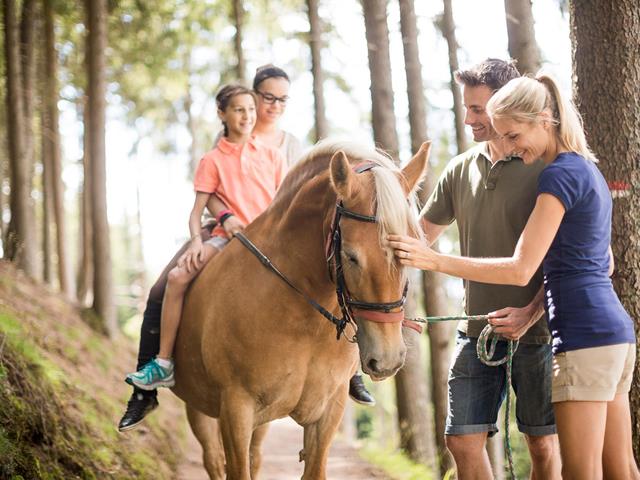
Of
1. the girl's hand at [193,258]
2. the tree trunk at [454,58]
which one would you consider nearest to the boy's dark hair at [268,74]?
the girl's hand at [193,258]

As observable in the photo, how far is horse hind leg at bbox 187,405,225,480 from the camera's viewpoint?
5.94 m

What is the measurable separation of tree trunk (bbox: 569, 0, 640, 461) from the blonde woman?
1118 millimetres

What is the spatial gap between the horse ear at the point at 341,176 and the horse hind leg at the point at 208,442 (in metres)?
3.20

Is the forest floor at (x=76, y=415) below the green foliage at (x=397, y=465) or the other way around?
the other way around

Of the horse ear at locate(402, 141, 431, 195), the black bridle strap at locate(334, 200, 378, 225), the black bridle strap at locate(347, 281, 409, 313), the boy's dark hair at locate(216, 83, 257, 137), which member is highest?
the boy's dark hair at locate(216, 83, 257, 137)

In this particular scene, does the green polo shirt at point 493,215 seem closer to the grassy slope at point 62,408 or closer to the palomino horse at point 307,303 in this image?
the palomino horse at point 307,303

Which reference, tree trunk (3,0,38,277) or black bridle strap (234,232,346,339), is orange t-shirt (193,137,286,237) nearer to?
black bridle strap (234,232,346,339)

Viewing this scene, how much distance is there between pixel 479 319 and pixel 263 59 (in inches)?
583

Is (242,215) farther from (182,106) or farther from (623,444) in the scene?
(182,106)

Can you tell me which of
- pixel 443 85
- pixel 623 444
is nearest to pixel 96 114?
pixel 443 85

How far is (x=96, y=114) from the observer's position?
11773mm

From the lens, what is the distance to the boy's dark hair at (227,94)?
5.46 metres

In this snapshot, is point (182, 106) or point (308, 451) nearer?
point (308, 451)

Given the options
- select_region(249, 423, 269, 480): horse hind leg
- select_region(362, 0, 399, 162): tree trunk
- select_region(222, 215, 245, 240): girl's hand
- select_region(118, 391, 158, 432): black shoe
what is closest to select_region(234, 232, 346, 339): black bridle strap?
select_region(222, 215, 245, 240): girl's hand
